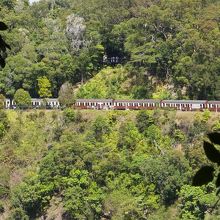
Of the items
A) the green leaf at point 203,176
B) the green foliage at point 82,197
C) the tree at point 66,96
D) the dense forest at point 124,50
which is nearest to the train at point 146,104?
the tree at point 66,96

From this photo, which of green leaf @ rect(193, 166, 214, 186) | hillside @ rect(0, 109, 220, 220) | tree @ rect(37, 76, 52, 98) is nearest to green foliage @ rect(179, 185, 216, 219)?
hillside @ rect(0, 109, 220, 220)

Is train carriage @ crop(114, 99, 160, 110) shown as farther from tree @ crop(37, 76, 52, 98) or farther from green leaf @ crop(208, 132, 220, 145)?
green leaf @ crop(208, 132, 220, 145)

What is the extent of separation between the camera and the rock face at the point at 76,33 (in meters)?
33.3

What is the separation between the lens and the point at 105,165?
2547 cm

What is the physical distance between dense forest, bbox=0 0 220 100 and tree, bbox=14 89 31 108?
3.21 ft

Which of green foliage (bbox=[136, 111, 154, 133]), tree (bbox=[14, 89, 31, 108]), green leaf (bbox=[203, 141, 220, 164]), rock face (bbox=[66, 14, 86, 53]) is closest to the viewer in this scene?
green leaf (bbox=[203, 141, 220, 164])

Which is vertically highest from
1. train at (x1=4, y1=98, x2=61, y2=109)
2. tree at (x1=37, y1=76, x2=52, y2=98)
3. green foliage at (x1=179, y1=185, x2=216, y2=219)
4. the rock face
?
the rock face

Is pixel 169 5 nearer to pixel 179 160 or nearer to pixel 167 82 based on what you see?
pixel 167 82

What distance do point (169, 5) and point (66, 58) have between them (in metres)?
4.77

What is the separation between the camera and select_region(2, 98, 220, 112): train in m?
27.6

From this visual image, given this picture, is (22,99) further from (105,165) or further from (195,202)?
(195,202)

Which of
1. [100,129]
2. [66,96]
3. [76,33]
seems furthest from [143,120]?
[76,33]

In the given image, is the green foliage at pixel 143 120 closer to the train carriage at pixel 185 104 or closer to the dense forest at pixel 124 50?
the train carriage at pixel 185 104

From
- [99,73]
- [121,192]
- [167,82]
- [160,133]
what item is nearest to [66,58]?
[99,73]
